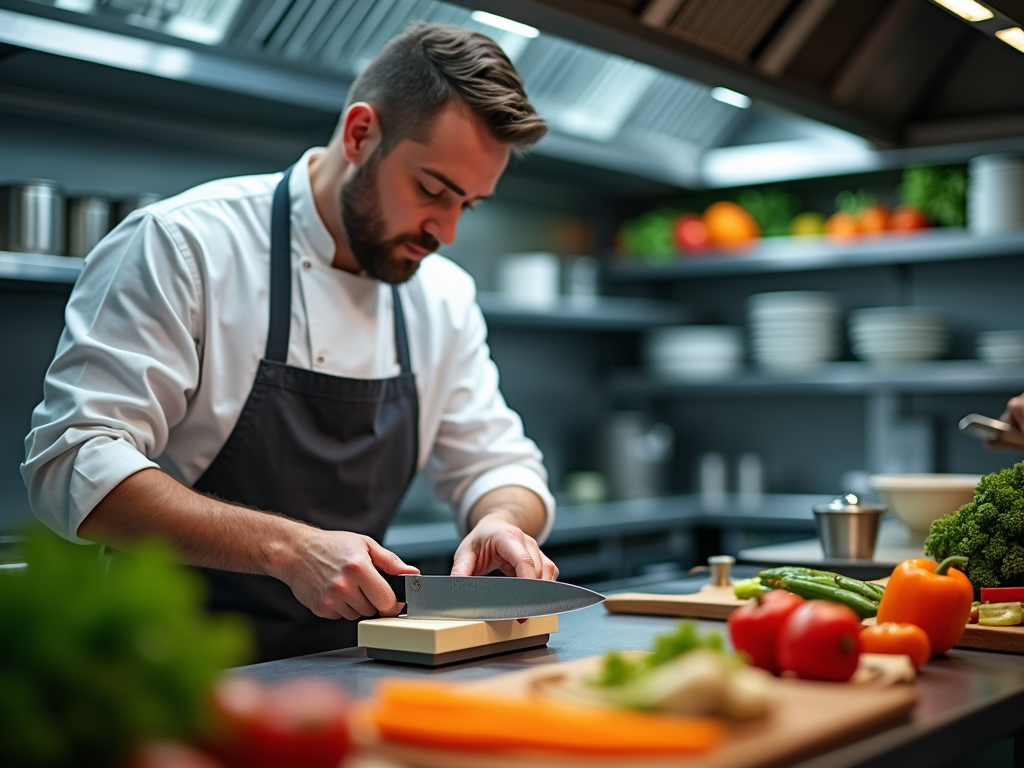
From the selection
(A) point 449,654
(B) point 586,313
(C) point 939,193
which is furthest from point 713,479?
(A) point 449,654

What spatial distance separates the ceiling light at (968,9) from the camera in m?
2.12

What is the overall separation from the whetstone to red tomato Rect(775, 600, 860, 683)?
46cm

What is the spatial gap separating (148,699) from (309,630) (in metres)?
1.32

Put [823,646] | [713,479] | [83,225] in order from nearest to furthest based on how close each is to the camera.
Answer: [823,646] → [83,225] → [713,479]

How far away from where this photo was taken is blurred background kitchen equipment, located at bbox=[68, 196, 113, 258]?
276cm

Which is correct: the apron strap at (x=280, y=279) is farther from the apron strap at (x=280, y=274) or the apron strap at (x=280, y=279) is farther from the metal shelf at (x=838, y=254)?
the metal shelf at (x=838, y=254)

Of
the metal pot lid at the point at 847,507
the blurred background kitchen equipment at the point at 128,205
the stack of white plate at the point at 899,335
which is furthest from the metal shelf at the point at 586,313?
the metal pot lid at the point at 847,507

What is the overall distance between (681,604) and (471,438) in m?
0.63

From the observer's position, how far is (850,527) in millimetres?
2283

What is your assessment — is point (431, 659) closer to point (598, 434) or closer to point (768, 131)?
point (598, 434)

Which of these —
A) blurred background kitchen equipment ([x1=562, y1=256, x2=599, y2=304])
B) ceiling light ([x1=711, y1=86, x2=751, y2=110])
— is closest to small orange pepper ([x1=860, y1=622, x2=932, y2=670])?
ceiling light ([x1=711, y1=86, x2=751, y2=110])

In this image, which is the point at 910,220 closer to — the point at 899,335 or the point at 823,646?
the point at 899,335

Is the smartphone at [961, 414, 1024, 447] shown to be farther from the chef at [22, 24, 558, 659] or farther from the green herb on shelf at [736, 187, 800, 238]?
the green herb on shelf at [736, 187, 800, 238]

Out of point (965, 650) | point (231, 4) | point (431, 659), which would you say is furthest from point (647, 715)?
point (231, 4)
